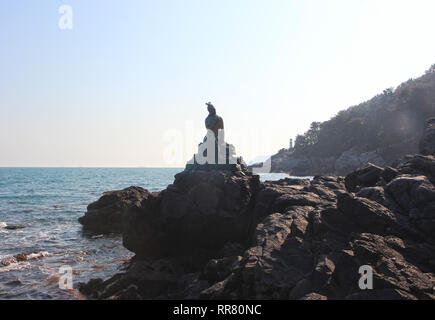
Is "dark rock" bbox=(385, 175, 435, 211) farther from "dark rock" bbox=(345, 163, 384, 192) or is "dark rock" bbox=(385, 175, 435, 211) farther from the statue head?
the statue head

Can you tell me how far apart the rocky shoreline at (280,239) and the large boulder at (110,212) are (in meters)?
10.0

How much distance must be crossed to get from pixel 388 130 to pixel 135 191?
63600mm

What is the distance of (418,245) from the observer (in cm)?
938

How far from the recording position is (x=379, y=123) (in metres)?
77.2

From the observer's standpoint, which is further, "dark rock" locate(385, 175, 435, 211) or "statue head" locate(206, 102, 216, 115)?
"statue head" locate(206, 102, 216, 115)

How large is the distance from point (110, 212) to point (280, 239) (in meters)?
19.8

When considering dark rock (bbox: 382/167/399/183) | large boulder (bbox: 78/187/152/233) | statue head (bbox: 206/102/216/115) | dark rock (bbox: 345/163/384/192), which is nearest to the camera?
dark rock (bbox: 382/167/399/183)

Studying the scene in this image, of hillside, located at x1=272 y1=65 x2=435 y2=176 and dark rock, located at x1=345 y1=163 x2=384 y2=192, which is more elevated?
hillside, located at x1=272 y1=65 x2=435 y2=176

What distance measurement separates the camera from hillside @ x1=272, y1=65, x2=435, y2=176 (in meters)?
63.1

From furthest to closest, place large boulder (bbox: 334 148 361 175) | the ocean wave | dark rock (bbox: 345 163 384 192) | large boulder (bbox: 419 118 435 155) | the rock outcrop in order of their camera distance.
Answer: large boulder (bbox: 334 148 361 175)
large boulder (bbox: 419 118 435 155)
dark rock (bbox: 345 163 384 192)
the ocean wave
the rock outcrop

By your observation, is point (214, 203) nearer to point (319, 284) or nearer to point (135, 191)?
point (319, 284)

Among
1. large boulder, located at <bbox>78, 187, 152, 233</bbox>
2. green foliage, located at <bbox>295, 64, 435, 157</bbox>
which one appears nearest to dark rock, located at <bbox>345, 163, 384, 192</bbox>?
large boulder, located at <bbox>78, 187, 152, 233</bbox>

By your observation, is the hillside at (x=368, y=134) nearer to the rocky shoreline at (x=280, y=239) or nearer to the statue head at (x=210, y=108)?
the rocky shoreline at (x=280, y=239)

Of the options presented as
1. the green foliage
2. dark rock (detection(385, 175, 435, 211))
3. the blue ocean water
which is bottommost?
the blue ocean water
